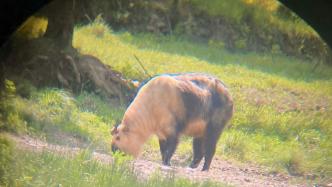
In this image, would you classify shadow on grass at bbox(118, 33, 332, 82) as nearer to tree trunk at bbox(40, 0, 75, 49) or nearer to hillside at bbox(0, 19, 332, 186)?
hillside at bbox(0, 19, 332, 186)

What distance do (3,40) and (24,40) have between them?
0.54ft

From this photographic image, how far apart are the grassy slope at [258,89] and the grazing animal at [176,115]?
64 millimetres

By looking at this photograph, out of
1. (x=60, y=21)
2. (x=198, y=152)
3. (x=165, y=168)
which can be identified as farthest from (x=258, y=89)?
(x=60, y=21)

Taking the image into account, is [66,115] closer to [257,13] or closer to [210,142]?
[210,142]

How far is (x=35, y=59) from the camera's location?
5.43m

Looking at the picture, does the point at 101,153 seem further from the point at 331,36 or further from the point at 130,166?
the point at 331,36

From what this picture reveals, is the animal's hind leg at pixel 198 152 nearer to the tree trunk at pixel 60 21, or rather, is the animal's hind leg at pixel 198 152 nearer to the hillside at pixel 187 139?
the hillside at pixel 187 139

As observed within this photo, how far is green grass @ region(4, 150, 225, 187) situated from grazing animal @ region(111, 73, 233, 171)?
12 cm

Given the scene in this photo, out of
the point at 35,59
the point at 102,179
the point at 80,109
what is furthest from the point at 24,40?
the point at 102,179

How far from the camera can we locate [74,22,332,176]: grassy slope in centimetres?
516

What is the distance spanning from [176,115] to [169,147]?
211 mm

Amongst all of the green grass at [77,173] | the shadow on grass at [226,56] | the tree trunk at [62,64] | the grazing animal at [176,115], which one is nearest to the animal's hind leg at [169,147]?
the grazing animal at [176,115]

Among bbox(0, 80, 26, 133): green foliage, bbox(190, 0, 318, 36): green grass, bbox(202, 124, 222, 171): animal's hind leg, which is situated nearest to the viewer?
bbox(190, 0, 318, 36): green grass

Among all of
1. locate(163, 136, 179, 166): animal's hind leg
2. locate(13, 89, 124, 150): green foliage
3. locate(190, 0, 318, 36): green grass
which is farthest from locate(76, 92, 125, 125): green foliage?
locate(190, 0, 318, 36): green grass
